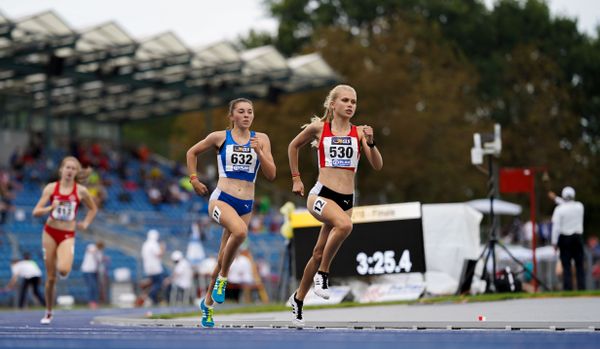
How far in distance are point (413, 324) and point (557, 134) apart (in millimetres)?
44689

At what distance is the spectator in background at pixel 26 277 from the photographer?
31.1m

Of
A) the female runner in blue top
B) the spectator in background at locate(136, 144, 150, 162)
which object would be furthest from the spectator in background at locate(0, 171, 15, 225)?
the female runner in blue top

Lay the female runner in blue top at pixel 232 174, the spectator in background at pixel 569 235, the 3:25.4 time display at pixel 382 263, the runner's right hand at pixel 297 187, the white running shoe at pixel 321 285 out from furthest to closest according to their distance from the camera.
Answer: the spectator in background at pixel 569 235 < the 3:25.4 time display at pixel 382 263 < the female runner in blue top at pixel 232 174 < the white running shoe at pixel 321 285 < the runner's right hand at pixel 297 187

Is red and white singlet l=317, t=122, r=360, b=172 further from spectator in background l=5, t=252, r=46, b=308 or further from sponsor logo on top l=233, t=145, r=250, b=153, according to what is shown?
spectator in background l=5, t=252, r=46, b=308

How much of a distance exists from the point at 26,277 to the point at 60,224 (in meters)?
14.2

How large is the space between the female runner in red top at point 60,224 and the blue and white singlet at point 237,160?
14.4ft

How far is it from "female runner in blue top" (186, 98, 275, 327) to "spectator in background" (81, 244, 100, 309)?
1981cm

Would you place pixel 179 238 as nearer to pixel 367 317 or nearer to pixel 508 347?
pixel 367 317

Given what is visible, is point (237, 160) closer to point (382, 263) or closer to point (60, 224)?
point (60, 224)

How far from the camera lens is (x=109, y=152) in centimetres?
5656

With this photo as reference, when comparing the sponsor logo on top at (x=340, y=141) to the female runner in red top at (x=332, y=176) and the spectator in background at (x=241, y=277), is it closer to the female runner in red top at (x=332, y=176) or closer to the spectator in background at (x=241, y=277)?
the female runner in red top at (x=332, y=176)

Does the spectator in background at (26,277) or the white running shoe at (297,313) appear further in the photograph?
the spectator in background at (26,277)

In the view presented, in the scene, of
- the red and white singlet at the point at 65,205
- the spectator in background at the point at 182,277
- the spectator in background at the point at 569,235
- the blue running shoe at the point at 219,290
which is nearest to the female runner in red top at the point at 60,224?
the red and white singlet at the point at 65,205

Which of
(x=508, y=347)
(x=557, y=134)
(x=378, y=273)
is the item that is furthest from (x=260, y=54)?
(x=508, y=347)
